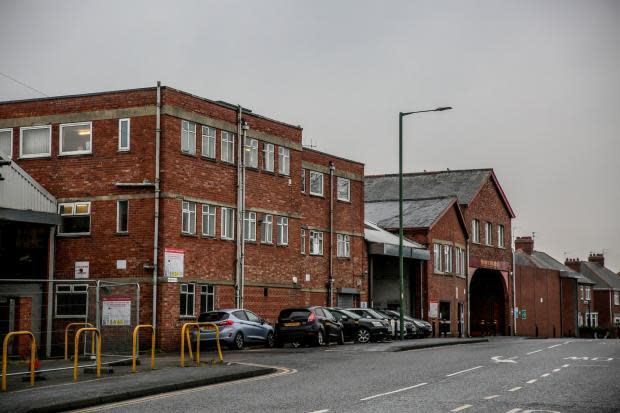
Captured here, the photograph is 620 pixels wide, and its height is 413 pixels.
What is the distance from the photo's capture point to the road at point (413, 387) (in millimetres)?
14250

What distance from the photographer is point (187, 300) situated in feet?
110

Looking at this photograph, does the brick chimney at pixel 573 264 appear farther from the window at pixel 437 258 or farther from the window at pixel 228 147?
the window at pixel 228 147

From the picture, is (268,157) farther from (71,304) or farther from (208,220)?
(71,304)

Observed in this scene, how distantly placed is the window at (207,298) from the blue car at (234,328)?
2850mm

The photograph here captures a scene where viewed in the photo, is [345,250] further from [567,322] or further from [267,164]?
[567,322]

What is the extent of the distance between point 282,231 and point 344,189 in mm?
8243

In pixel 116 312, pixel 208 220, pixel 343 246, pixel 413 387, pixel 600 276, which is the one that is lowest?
pixel 413 387

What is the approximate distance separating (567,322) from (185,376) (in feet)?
219

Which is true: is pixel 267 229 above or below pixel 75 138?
below

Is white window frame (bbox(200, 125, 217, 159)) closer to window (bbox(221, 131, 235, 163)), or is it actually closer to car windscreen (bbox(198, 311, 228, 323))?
window (bbox(221, 131, 235, 163))

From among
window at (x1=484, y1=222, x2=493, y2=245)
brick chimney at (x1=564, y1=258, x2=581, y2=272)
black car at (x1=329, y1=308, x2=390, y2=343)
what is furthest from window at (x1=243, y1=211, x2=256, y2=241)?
brick chimney at (x1=564, y1=258, x2=581, y2=272)

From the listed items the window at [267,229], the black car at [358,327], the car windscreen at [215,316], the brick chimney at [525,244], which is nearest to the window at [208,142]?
A: the window at [267,229]

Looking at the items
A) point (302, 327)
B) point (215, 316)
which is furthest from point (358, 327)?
point (215, 316)

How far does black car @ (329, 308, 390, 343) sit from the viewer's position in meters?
37.2
